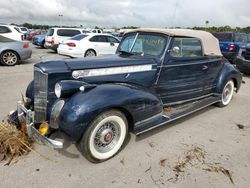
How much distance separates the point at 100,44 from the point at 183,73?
8602mm

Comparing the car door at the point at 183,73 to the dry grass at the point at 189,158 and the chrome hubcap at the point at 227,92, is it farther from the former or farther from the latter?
the dry grass at the point at 189,158

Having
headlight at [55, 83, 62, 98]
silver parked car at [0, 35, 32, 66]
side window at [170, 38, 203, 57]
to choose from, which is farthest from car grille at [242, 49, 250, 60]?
silver parked car at [0, 35, 32, 66]

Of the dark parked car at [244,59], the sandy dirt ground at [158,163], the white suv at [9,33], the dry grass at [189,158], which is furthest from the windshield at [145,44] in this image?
the white suv at [9,33]

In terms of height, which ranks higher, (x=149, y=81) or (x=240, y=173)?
(x=149, y=81)

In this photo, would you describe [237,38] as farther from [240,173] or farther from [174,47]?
[240,173]

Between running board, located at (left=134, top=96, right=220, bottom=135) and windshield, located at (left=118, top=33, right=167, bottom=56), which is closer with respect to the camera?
running board, located at (left=134, top=96, right=220, bottom=135)

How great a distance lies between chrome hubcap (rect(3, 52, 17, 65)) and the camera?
33.9 ft

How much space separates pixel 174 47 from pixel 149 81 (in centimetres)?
81

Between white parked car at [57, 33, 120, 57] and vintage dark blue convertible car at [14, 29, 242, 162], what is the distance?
742cm

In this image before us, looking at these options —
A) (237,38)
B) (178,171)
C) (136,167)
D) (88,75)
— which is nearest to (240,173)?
(178,171)

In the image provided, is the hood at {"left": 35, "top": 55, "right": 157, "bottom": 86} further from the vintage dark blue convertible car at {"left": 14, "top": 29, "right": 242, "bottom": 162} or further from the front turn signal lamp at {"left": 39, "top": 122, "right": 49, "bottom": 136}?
the front turn signal lamp at {"left": 39, "top": 122, "right": 49, "bottom": 136}

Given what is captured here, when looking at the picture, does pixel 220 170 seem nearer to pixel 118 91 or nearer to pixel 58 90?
pixel 118 91

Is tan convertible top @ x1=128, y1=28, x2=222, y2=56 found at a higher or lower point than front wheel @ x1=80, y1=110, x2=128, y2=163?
higher

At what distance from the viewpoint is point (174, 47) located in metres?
4.32
